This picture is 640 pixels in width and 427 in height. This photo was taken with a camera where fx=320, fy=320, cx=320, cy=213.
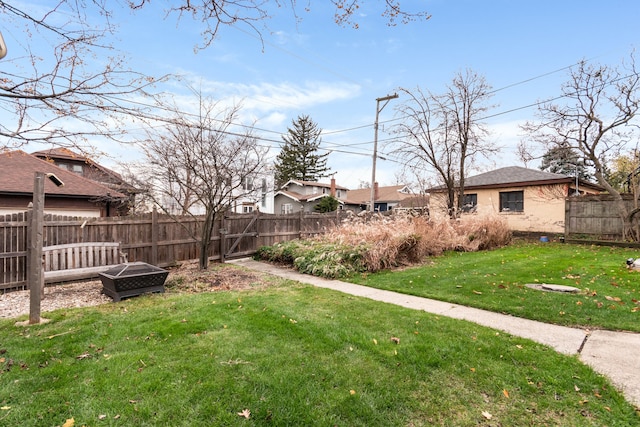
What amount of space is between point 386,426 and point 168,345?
2346 mm

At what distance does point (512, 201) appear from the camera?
16078mm

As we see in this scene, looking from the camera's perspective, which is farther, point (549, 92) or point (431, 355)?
point (549, 92)

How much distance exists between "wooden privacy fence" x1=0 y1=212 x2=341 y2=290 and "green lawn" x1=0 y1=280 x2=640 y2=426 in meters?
2.97

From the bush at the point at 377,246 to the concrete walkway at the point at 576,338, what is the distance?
233 centimetres

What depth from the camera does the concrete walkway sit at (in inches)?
112

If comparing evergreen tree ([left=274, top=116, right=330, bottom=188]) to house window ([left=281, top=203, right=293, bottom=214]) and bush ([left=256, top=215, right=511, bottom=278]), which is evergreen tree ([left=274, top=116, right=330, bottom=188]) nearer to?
house window ([left=281, top=203, right=293, bottom=214])

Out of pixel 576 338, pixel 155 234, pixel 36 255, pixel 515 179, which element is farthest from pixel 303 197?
pixel 576 338

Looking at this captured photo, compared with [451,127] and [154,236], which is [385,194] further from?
[154,236]

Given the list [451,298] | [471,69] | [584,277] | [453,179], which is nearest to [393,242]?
[451,298]

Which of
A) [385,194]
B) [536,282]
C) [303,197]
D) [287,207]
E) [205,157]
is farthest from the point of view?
[385,194]

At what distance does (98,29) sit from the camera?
2607mm

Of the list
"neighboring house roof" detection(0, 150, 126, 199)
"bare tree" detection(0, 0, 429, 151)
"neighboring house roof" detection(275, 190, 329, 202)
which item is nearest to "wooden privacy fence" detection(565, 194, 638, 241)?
"bare tree" detection(0, 0, 429, 151)

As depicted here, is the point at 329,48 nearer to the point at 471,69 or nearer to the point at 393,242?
the point at 393,242

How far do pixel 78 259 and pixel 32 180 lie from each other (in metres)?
7.36
